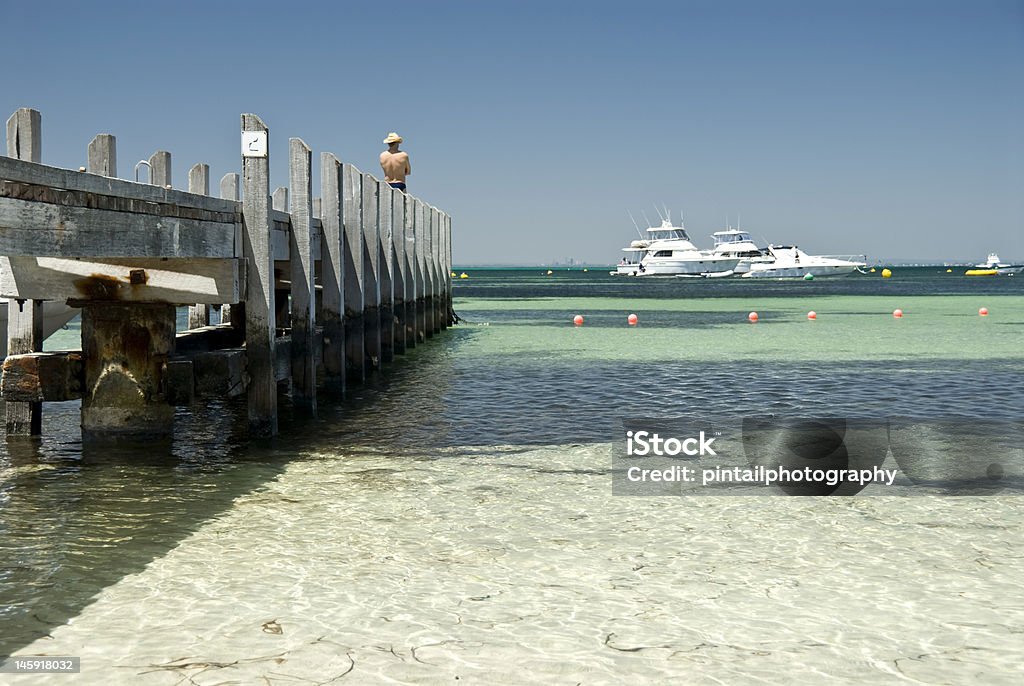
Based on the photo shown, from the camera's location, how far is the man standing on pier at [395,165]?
64.4 feet

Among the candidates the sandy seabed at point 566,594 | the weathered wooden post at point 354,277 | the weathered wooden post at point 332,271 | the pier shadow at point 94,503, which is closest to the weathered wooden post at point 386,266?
the weathered wooden post at point 354,277

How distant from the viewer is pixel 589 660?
4.52 m

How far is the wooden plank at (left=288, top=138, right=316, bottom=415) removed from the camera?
10.6m

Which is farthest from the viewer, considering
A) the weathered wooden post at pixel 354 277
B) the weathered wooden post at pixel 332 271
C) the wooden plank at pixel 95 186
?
the weathered wooden post at pixel 354 277

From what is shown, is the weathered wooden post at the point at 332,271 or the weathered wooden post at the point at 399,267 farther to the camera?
the weathered wooden post at the point at 399,267

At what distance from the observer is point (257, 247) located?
375 inches

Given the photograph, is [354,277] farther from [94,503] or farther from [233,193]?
[94,503]

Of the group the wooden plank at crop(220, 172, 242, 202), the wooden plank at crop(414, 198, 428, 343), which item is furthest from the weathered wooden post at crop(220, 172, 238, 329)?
the wooden plank at crop(414, 198, 428, 343)

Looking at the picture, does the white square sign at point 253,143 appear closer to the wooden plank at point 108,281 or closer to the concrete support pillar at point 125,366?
the wooden plank at point 108,281

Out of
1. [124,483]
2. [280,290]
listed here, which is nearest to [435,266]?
[280,290]

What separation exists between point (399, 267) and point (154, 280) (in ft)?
33.0

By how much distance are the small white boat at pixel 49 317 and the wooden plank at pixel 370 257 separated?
4105 millimetres

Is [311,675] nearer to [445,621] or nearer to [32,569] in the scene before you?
[445,621]

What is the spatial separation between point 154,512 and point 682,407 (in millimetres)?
7243
